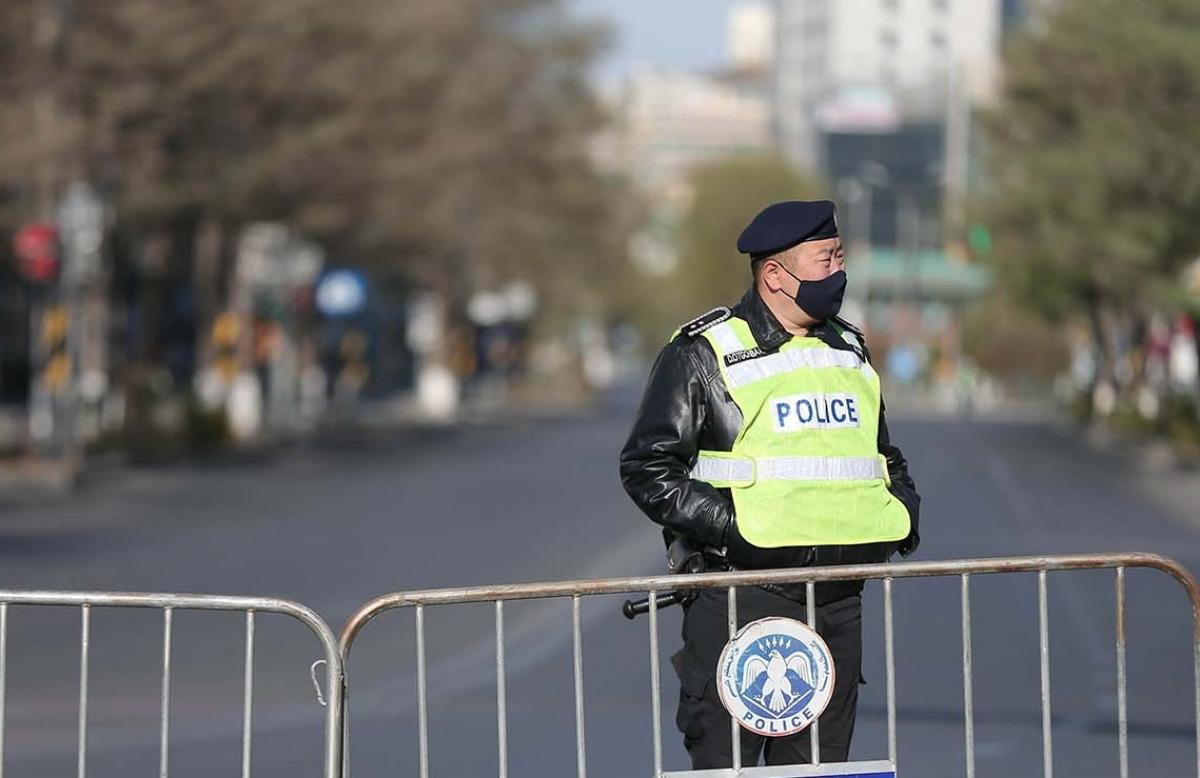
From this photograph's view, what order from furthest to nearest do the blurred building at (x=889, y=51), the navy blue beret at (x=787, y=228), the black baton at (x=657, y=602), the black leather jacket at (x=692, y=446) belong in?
the blurred building at (x=889, y=51)
the black baton at (x=657, y=602)
the navy blue beret at (x=787, y=228)
the black leather jacket at (x=692, y=446)

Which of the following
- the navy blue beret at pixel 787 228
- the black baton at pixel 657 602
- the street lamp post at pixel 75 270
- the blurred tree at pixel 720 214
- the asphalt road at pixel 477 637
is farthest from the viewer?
the blurred tree at pixel 720 214

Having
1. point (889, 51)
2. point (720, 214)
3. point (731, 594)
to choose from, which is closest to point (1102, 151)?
point (889, 51)

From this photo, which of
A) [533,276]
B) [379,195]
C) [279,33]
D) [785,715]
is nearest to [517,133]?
[533,276]

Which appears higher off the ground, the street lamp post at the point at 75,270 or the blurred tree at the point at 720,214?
the blurred tree at the point at 720,214

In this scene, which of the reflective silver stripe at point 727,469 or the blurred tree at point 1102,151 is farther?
the blurred tree at point 1102,151

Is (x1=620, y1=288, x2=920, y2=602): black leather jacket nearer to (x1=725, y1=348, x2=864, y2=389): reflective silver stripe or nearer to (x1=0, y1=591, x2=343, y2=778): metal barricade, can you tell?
(x1=725, y1=348, x2=864, y2=389): reflective silver stripe

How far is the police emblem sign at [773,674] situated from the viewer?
6.06m

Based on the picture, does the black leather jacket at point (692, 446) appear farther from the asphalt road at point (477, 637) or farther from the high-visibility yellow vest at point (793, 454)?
the asphalt road at point (477, 637)

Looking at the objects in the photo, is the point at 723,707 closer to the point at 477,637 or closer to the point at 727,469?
the point at 727,469

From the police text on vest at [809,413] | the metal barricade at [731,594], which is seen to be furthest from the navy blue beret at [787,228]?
the metal barricade at [731,594]

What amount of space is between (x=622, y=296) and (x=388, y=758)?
106 metres

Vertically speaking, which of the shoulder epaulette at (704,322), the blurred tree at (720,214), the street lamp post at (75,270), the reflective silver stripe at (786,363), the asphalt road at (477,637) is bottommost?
the asphalt road at (477,637)

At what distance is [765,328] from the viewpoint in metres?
6.16

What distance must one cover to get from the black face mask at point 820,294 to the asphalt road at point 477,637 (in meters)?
3.81
